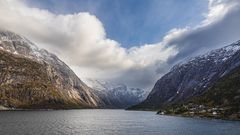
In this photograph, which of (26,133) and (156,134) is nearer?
(26,133)

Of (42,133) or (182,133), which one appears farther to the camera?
(182,133)

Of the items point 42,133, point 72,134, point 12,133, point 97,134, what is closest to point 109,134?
point 97,134

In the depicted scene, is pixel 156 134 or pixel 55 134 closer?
pixel 55 134

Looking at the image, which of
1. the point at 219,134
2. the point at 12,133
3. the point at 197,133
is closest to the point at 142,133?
the point at 197,133

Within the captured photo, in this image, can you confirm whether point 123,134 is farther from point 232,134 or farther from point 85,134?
point 232,134

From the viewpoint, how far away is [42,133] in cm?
14088

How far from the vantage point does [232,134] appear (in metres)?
146

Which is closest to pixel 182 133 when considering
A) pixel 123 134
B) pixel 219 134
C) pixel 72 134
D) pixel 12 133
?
pixel 219 134

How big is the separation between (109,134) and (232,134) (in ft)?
190

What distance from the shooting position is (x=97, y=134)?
14488 centimetres

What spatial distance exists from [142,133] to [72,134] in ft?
112

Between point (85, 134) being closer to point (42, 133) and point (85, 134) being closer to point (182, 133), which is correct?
point (42, 133)

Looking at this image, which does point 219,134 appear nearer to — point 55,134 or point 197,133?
point 197,133

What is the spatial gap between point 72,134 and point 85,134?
593 centimetres
